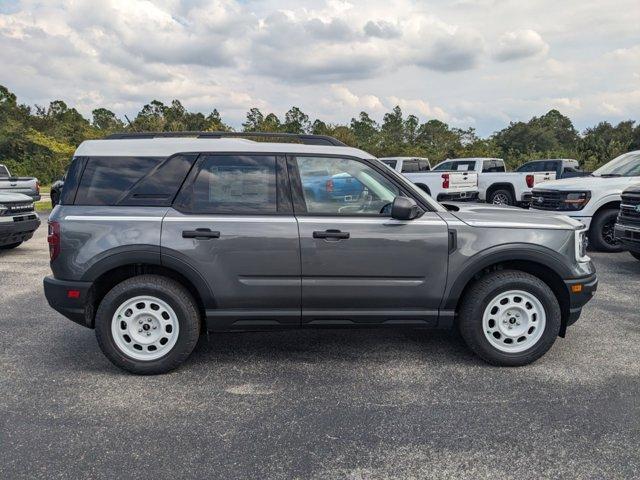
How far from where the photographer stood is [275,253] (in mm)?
3904

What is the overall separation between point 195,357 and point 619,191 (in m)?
8.06

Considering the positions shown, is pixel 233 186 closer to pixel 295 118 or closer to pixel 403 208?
pixel 403 208

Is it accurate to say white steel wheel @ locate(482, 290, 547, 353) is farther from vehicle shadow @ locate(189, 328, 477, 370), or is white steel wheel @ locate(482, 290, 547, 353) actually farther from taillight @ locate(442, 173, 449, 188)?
taillight @ locate(442, 173, 449, 188)

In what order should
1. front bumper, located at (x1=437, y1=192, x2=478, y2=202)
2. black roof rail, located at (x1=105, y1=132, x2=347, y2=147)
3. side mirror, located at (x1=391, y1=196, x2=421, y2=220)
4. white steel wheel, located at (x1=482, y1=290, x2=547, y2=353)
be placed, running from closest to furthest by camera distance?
side mirror, located at (x1=391, y1=196, x2=421, y2=220) → white steel wheel, located at (x1=482, y1=290, x2=547, y2=353) → black roof rail, located at (x1=105, y1=132, x2=347, y2=147) → front bumper, located at (x1=437, y1=192, x2=478, y2=202)

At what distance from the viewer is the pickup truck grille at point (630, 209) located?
24.3ft

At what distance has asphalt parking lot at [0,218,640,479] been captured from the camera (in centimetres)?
279

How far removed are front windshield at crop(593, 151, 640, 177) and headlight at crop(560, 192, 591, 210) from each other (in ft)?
3.18

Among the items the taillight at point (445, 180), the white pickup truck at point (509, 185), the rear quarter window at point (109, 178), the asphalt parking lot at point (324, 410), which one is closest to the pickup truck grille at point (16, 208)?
the asphalt parking lot at point (324, 410)

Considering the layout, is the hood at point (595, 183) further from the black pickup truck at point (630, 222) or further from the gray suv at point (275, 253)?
the gray suv at point (275, 253)

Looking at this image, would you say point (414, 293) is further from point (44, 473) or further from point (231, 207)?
point (44, 473)

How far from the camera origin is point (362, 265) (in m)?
3.93

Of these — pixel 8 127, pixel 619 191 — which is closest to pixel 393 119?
pixel 8 127

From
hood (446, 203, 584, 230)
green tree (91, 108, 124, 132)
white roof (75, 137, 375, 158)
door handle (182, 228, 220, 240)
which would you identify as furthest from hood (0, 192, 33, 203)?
green tree (91, 108, 124, 132)

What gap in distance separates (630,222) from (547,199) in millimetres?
2191
